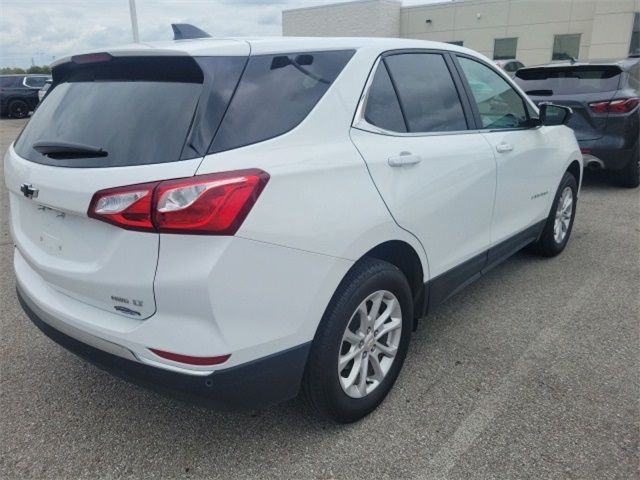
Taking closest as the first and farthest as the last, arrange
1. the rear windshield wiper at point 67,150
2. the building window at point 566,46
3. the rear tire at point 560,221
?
the rear windshield wiper at point 67,150 < the rear tire at point 560,221 < the building window at point 566,46

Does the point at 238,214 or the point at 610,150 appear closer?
the point at 238,214

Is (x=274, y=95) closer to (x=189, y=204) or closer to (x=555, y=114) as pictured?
(x=189, y=204)

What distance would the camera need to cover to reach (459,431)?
8.16 ft

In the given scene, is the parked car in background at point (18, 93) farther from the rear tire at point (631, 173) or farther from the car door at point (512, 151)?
the car door at point (512, 151)

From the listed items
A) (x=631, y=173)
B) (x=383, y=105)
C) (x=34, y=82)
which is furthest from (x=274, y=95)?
(x=34, y=82)

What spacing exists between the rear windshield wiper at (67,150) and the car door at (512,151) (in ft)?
7.32

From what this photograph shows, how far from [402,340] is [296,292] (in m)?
0.90

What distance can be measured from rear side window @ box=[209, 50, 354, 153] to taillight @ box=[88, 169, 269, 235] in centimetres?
15

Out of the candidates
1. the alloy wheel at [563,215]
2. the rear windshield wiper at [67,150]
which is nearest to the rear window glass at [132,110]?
the rear windshield wiper at [67,150]

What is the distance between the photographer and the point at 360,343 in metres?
2.49

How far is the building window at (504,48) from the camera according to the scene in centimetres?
3147

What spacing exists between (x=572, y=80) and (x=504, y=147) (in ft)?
13.9

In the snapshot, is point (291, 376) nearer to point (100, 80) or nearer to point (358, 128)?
point (358, 128)

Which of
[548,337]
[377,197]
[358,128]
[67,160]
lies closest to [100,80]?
[67,160]
